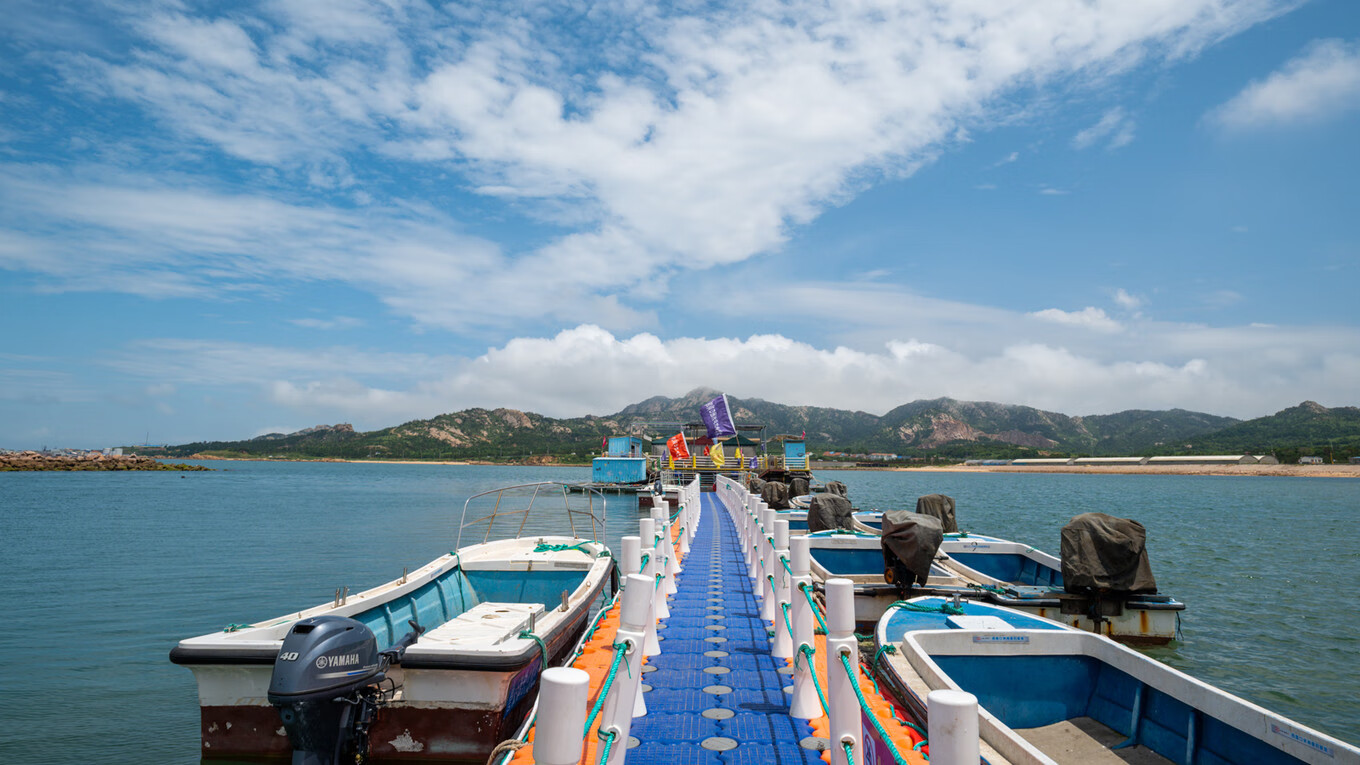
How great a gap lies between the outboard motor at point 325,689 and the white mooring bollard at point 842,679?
4117 millimetres

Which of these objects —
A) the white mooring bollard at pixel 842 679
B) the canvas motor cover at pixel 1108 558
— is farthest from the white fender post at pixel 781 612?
the canvas motor cover at pixel 1108 558

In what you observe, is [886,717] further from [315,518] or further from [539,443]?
[539,443]

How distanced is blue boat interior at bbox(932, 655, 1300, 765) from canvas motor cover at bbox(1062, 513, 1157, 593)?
6234 millimetres

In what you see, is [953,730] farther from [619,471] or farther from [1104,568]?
[619,471]

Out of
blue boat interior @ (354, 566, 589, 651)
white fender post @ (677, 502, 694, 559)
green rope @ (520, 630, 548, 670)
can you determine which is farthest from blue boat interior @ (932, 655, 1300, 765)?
white fender post @ (677, 502, 694, 559)

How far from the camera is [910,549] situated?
13.6m

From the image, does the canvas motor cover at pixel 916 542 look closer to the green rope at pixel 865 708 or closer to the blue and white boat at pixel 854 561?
the blue and white boat at pixel 854 561

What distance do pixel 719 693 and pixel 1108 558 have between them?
9.82 m

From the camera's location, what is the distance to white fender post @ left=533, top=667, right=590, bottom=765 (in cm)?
378

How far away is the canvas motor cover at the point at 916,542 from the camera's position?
13547mm

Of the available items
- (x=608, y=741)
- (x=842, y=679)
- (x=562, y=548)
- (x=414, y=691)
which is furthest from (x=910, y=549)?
(x=608, y=741)

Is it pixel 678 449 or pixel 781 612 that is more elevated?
pixel 678 449

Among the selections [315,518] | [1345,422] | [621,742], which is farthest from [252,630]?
[1345,422]

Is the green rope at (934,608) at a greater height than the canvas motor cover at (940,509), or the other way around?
the canvas motor cover at (940,509)
